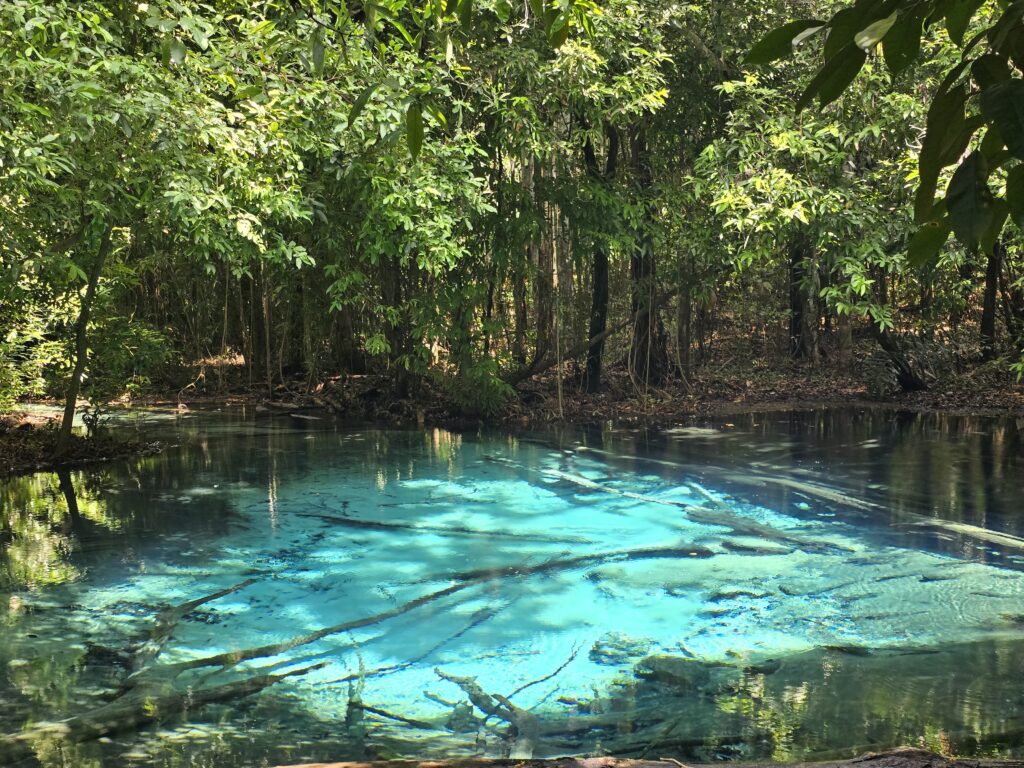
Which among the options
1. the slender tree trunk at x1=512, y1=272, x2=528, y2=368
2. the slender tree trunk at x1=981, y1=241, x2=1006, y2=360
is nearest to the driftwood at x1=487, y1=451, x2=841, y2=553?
the slender tree trunk at x1=512, y1=272, x2=528, y2=368

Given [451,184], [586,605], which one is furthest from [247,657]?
[451,184]

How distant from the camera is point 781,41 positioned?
3.58 feet

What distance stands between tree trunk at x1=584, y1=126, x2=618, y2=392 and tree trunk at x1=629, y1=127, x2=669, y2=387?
1.01ft

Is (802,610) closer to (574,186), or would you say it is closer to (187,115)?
(187,115)

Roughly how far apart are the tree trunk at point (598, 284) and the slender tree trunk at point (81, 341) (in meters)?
5.10

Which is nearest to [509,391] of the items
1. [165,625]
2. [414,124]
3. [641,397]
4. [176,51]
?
[641,397]

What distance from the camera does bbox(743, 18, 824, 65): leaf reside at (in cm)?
106

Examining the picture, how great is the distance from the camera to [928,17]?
119 cm

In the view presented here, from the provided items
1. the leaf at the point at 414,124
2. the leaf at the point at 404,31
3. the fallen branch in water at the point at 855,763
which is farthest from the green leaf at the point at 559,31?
the fallen branch in water at the point at 855,763

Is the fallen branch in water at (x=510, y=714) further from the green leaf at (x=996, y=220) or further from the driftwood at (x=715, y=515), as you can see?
the driftwood at (x=715, y=515)

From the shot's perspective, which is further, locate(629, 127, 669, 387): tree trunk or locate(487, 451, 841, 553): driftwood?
locate(629, 127, 669, 387): tree trunk

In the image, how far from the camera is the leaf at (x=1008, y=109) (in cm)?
100

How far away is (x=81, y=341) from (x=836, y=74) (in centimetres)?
789

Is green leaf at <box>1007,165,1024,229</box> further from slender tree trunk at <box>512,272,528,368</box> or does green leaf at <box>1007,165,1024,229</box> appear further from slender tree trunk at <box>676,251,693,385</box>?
slender tree trunk at <box>512,272,528,368</box>
